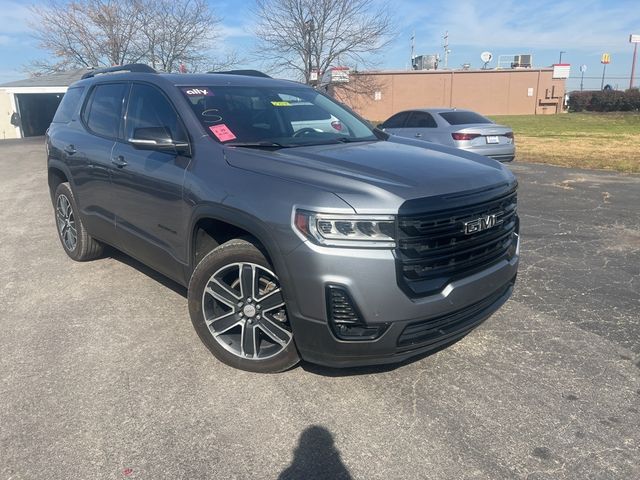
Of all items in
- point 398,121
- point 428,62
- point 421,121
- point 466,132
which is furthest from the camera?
point 428,62

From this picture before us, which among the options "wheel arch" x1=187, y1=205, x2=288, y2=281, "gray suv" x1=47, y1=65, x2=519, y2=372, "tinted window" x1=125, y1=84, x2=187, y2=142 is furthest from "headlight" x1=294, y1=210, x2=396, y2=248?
"tinted window" x1=125, y1=84, x2=187, y2=142

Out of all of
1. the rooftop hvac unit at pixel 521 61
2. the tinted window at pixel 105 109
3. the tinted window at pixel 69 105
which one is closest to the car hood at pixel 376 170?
the tinted window at pixel 105 109

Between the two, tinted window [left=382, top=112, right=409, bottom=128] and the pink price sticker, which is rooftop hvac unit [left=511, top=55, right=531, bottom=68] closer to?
tinted window [left=382, top=112, right=409, bottom=128]

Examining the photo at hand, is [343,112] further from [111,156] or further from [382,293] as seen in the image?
[382,293]

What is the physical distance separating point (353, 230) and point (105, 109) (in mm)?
3153

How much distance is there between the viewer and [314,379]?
3.34 metres

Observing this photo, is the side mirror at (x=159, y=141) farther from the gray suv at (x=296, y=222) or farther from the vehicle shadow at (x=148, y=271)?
the vehicle shadow at (x=148, y=271)

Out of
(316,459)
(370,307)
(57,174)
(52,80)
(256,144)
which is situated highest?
(52,80)

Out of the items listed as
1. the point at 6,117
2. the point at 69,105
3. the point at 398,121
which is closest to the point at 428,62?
the point at 6,117

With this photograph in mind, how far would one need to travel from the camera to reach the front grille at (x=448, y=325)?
9.38ft

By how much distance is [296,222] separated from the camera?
2826mm

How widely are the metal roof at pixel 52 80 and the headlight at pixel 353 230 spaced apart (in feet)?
105

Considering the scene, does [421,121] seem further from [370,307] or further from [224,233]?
[370,307]

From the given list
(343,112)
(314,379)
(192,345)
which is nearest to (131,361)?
(192,345)
